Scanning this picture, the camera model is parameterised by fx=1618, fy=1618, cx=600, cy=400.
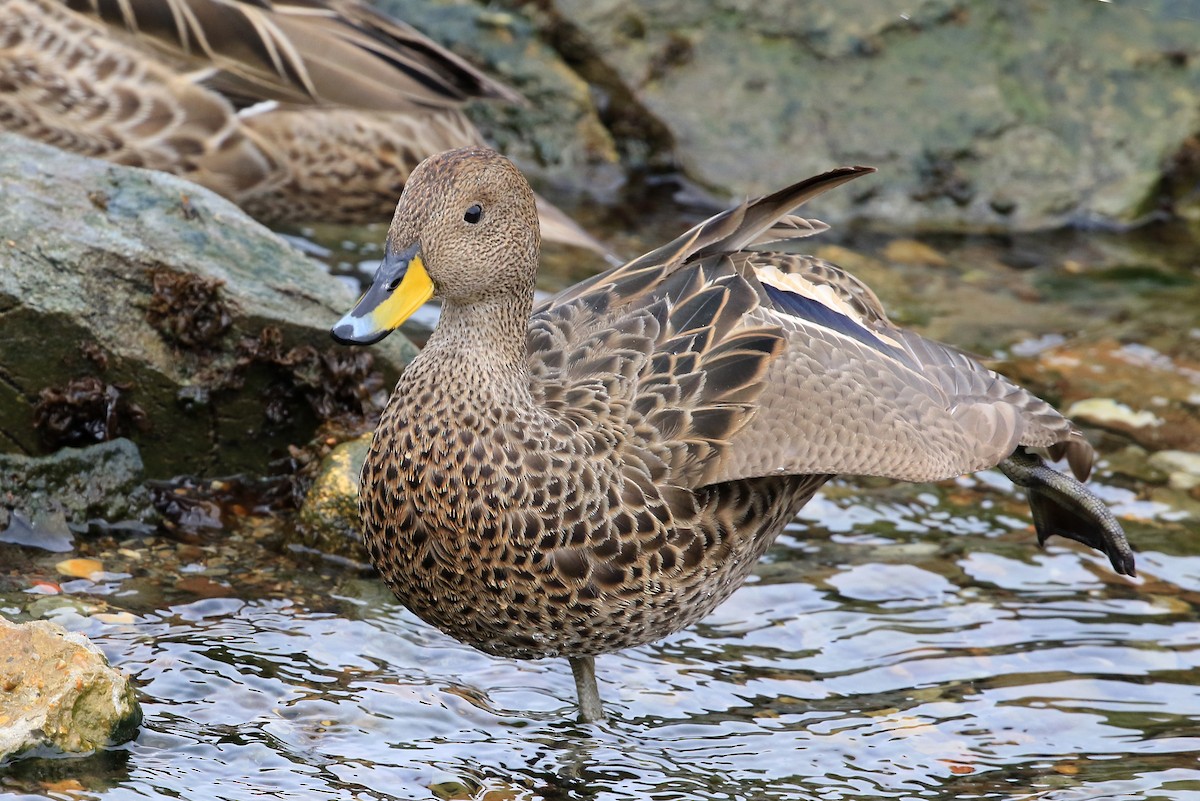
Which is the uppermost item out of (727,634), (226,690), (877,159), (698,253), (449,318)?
(877,159)

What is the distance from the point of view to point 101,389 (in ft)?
18.3

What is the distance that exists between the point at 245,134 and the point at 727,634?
3194mm

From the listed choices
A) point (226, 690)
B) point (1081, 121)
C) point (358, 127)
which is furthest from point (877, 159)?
point (226, 690)

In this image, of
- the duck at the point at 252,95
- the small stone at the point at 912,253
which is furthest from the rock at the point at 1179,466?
the duck at the point at 252,95

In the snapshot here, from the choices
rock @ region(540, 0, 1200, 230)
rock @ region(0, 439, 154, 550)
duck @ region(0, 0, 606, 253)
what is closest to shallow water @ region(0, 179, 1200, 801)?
rock @ region(0, 439, 154, 550)

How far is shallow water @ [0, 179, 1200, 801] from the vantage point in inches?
181

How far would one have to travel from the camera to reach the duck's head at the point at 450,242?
440cm

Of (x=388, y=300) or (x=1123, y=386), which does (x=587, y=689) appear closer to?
(x=388, y=300)

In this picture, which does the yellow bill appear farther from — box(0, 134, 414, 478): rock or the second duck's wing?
the second duck's wing

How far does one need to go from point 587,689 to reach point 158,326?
6.62ft

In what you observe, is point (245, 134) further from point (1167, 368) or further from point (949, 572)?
point (1167, 368)

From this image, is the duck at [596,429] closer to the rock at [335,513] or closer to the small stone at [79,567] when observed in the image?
the rock at [335,513]

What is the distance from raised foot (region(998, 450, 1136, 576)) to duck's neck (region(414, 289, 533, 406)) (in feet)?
6.16

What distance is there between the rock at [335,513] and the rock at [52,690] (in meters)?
1.46
